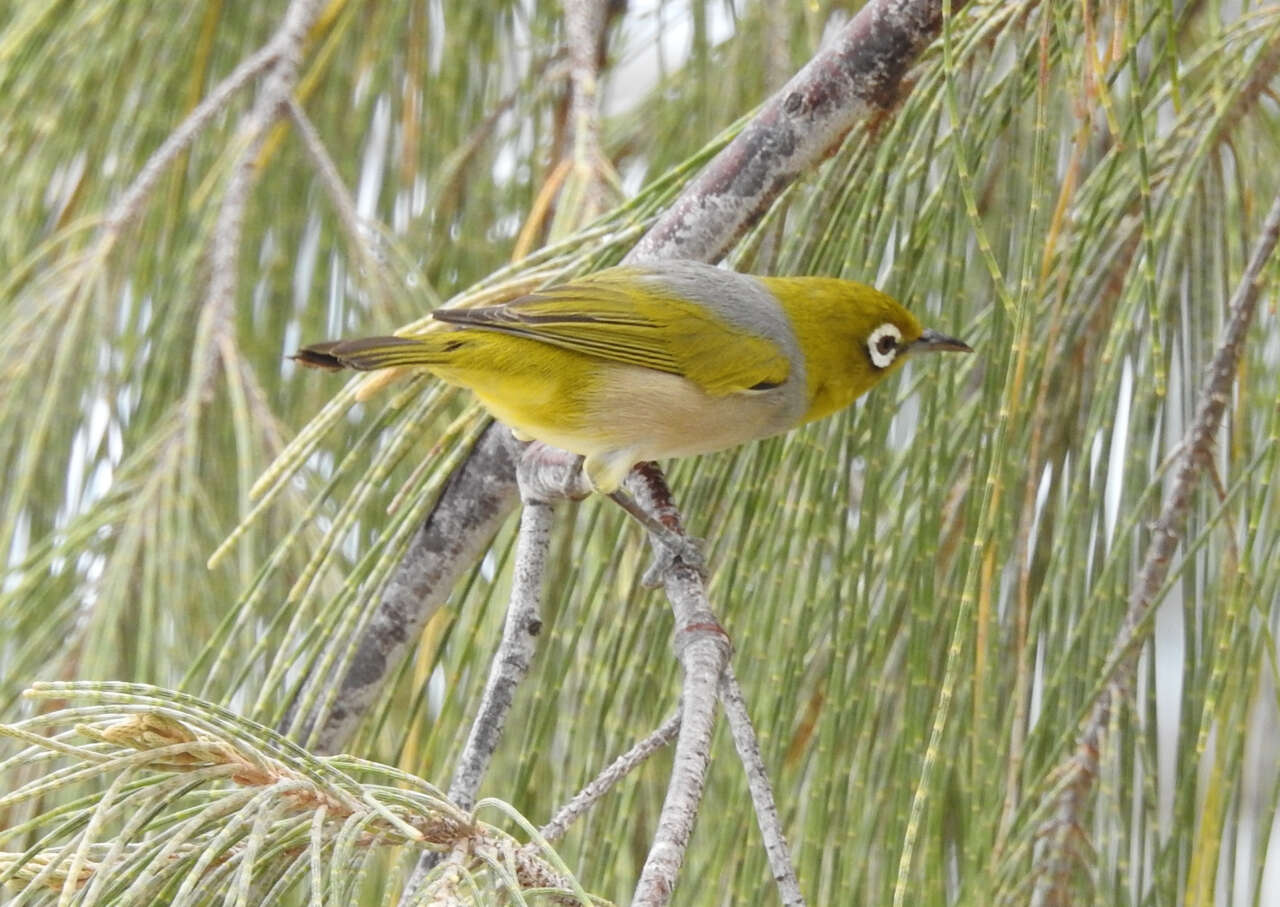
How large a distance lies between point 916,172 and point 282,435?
41.6 inches

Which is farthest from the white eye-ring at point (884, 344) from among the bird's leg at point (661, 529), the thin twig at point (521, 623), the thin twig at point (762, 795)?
the thin twig at point (762, 795)

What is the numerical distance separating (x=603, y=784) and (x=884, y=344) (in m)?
1.07

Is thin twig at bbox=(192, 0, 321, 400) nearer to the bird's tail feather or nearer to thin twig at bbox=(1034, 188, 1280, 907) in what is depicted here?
the bird's tail feather

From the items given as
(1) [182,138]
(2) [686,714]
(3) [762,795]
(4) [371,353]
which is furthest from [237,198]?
(3) [762,795]

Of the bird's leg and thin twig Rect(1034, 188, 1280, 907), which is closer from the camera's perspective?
thin twig Rect(1034, 188, 1280, 907)

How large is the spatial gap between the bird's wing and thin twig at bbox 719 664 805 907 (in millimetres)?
714

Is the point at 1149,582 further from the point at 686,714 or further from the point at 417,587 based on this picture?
the point at 417,587

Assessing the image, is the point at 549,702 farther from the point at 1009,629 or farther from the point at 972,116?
the point at 972,116

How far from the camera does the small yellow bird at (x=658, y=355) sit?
1.89 metres

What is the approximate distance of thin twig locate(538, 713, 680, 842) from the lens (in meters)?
1.12

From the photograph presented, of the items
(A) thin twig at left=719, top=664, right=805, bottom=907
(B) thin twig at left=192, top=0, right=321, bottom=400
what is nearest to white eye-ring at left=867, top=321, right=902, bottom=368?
(A) thin twig at left=719, top=664, right=805, bottom=907

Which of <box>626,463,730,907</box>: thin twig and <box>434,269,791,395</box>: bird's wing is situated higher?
<box>434,269,791,395</box>: bird's wing

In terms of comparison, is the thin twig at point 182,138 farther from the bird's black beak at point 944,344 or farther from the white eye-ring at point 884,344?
the bird's black beak at point 944,344

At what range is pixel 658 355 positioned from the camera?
2.16m
